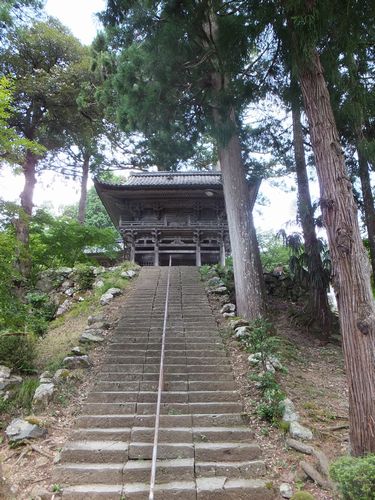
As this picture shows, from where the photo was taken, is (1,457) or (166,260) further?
(166,260)

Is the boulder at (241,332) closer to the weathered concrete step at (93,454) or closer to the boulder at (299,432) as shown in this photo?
the boulder at (299,432)

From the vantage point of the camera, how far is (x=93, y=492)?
357 cm

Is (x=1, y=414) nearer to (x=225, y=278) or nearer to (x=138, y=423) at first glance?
(x=138, y=423)

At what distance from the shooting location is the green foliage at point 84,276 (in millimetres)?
11113

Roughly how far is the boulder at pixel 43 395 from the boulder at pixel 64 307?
5141 mm

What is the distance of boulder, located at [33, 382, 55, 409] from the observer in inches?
195

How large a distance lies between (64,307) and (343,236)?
28.0 feet

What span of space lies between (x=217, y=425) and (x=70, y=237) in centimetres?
1003

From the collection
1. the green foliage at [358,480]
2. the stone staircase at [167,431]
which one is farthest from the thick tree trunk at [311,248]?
the green foliage at [358,480]

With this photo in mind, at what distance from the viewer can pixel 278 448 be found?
4.20 metres

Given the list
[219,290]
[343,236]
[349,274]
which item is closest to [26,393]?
[349,274]

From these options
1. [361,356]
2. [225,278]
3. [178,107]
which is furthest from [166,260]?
[361,356]

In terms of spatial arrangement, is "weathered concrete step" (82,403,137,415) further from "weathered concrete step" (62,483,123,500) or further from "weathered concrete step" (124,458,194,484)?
"weathered concrete step" (62,483,123,500)

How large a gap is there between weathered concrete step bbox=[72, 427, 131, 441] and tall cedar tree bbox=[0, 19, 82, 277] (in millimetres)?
9224
